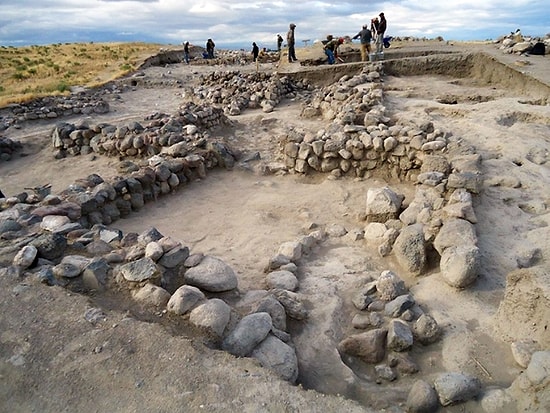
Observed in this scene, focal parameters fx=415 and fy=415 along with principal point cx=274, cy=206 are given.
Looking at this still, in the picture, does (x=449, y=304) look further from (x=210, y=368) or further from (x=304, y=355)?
(x=210, y=368)

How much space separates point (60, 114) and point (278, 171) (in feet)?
27.7

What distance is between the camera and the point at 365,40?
13.5 meters

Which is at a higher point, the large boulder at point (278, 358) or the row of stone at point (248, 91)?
the row of stone at point (248, 91)

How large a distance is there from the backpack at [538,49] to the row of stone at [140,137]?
35.8ft

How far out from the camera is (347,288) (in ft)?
12.8

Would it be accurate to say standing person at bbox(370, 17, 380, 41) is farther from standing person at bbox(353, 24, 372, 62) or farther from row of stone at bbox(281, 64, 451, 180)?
row of stone at bbox(281, 64, 451, 180)

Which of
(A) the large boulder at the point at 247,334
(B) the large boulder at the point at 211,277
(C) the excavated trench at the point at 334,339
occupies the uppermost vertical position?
(B) the large boulder at the point at 211,277

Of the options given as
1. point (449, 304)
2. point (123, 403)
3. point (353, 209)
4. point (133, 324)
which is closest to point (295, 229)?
point (353, 209)

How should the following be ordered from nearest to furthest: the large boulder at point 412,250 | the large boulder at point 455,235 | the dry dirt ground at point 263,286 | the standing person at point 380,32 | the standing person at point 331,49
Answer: the dry dirt ground at point 263,286 < the large boulder at point 455,235 < the large boulder at point 412,250 < the standing person at point 380,32 < the standing person at point 331,49

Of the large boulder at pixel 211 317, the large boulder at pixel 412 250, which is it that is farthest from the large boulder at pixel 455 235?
the large boulder at pixel 211 317

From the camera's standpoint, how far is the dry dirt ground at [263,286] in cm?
225

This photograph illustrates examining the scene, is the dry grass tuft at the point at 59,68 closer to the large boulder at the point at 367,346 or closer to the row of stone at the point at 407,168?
the row of stone at the point at 407,168

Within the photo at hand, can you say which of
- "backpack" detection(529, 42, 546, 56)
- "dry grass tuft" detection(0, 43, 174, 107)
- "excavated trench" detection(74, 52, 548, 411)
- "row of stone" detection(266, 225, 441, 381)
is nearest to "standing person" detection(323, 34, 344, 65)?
"backpack" detection(529, 42, 546, 56)

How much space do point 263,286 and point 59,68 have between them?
25698 mm
